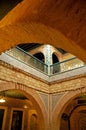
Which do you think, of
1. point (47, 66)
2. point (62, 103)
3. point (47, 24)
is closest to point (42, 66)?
point (47, 66)

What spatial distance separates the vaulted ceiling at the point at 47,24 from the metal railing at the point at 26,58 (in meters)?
3.85

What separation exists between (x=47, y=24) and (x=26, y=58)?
16.3 feet

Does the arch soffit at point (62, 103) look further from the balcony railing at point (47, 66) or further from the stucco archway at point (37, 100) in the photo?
the balcony railing at point (47, 66)

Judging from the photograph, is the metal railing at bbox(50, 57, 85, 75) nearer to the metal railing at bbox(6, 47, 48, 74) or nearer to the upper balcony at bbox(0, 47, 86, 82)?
the upper balcony at bbox(0, 47, 86, 82)

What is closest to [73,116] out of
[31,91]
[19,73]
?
[31,91]

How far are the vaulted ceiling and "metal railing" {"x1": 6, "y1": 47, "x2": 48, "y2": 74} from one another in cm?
385

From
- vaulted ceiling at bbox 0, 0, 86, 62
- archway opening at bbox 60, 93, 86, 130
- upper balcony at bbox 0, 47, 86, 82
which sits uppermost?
upper balcony at bbox 0, 47, 86, 82

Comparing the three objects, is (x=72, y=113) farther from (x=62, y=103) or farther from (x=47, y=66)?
(x=47, y=66)

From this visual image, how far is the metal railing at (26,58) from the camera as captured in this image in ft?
19.4

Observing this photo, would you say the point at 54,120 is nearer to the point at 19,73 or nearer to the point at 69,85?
the point at 69,85

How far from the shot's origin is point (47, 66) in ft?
25.6

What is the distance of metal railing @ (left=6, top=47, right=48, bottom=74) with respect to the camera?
5.93 meters

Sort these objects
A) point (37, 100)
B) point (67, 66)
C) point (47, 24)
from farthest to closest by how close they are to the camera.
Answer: point (67, 66) < point (37, 100) < point (47, 24)

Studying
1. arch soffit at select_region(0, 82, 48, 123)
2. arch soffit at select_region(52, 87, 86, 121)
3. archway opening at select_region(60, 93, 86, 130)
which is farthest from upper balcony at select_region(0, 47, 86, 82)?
archway opening at select_region(60, 93, 86, 130)
